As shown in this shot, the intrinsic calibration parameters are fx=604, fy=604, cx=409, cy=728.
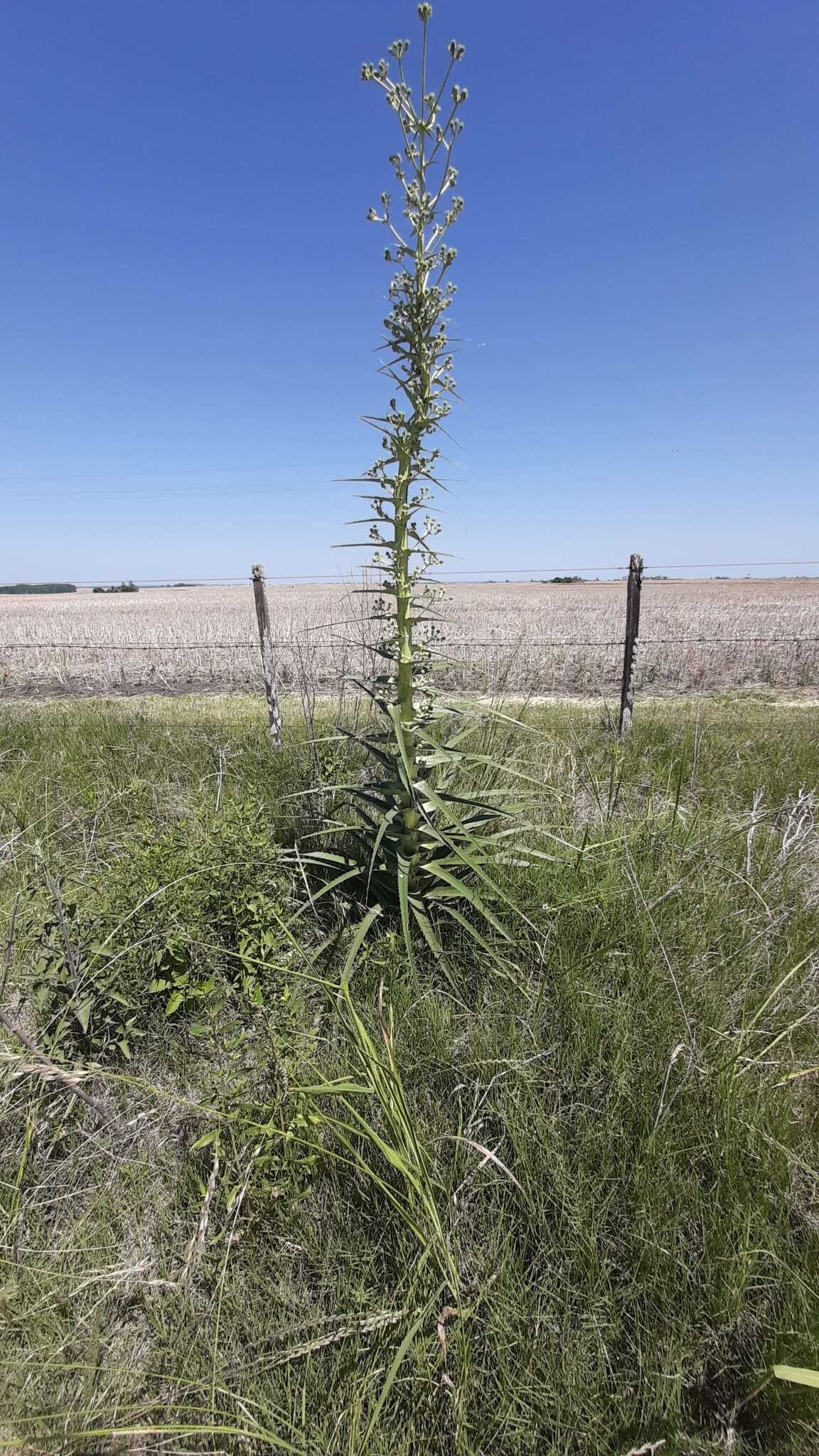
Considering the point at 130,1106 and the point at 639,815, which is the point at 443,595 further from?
the point at 130,1106

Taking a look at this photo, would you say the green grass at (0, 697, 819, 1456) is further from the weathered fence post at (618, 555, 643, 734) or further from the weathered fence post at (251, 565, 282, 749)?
the weathered fence post at (618, 555, 643, 734)

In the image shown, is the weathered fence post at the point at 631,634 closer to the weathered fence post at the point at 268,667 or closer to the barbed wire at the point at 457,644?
the barbed wire at the point at 457,644

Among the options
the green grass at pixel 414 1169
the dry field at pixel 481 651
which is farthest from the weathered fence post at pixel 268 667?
the green grass at pixel 414 1169

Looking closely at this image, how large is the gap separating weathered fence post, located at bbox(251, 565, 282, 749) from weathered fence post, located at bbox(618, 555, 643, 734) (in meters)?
3.62

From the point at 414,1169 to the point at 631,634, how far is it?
684 centimetres

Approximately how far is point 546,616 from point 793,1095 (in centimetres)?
2079

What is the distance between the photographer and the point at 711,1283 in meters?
1.40

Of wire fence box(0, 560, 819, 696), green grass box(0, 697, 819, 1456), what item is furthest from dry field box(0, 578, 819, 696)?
green grass box(0, 697, 819, 1456)

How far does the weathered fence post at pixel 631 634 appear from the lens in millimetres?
6715

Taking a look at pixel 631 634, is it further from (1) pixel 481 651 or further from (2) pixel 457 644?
(1) pixel 481 651

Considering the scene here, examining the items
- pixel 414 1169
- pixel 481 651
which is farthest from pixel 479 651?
pixel 414 1169

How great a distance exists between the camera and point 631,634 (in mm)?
7402

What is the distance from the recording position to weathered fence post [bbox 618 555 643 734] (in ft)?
22.0

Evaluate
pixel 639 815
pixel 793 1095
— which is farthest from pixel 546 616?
pixel 793 1095
